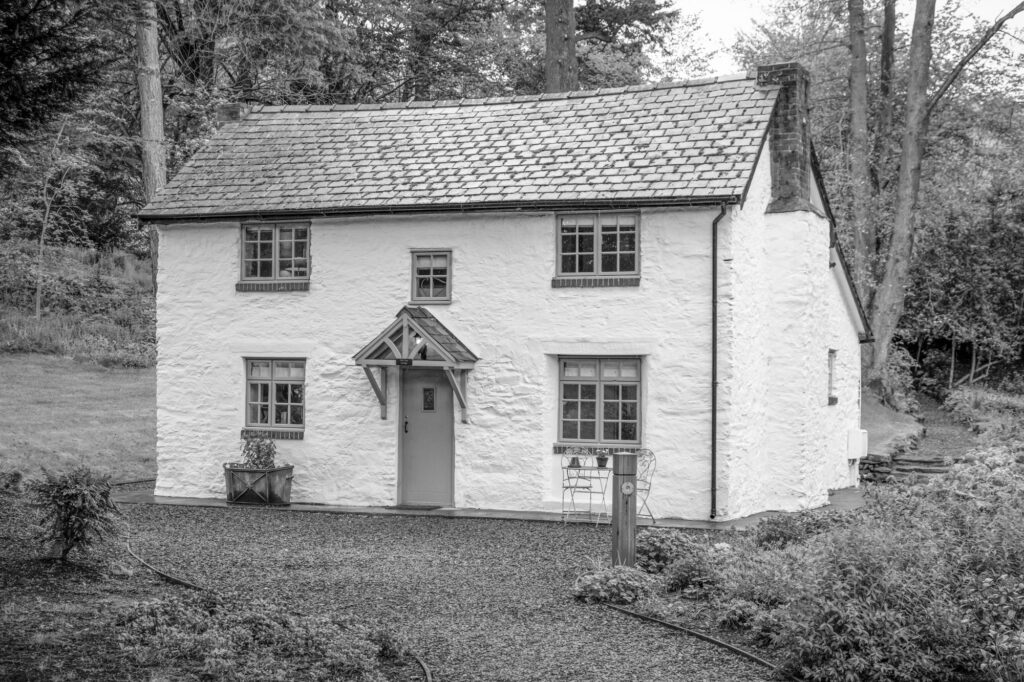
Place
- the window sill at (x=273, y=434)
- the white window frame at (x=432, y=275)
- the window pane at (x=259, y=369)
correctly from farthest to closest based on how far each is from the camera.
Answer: the window pane at (x=259, y=369) < the window sill at (x=273, y=434) < the white window frame at (x=432, y=275)

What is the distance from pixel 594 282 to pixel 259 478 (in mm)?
5850

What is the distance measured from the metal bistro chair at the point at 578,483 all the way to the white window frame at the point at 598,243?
100 inches

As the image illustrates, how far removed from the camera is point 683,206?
1756cm

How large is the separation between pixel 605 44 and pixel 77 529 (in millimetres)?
25041

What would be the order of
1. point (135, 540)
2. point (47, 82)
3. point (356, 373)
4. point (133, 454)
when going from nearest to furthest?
point (47, 82) → point (135, 540) → point (356, 373) → point (133, 454)

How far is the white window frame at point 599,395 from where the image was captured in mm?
17969

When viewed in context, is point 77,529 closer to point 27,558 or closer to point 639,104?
point 27,558

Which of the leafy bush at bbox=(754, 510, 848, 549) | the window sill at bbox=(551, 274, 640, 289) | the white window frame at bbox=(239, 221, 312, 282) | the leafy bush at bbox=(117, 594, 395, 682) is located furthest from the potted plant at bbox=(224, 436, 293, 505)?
the leafy bush at bbox=(117, 594, 395, 682)

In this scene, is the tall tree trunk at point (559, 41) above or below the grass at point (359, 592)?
above

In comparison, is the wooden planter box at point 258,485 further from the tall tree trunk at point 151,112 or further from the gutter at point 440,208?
the tall tree trunk at point 151,112

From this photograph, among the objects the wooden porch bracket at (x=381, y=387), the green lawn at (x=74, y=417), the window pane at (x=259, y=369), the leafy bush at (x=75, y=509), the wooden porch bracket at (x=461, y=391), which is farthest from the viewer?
the green lawn at (x=74, y=417)

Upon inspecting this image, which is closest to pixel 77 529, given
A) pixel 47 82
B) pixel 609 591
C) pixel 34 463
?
pixel 47 82

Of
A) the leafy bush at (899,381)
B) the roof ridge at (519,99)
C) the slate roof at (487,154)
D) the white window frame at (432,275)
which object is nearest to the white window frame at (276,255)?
the slate roof at (487,154)

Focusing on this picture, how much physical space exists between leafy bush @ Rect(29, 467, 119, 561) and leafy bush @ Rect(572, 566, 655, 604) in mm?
4620
